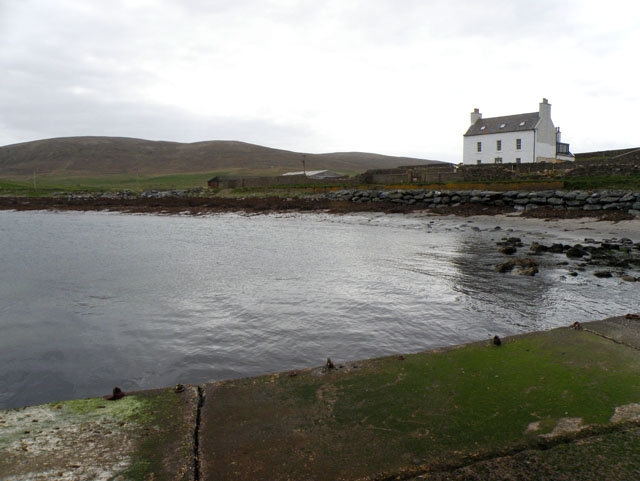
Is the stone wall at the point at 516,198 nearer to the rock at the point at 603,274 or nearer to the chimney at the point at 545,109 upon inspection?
the rock at the point at 603,274

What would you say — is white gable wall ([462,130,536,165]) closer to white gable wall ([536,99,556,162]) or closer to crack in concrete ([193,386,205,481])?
white gable wall ([536,99,556,162])

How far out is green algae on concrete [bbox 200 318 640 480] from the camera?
2285mm

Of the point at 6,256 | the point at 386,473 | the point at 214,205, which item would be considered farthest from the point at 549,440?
the point at 214,205

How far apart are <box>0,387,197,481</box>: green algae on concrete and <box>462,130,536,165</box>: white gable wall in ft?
170

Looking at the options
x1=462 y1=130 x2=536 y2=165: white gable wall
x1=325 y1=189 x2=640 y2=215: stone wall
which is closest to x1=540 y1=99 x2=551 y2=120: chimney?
x1=462 y1=130 x2=536 y2=165: white gable wall

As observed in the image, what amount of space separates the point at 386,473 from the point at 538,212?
21650 millimetres

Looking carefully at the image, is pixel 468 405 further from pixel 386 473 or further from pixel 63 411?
pixel 63 411

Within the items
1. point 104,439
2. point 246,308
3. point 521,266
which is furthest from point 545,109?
point 104,439

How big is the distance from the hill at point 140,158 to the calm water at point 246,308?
115663mm

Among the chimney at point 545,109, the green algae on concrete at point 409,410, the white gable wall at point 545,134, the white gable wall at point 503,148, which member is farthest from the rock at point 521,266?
the chimney at point 545,109

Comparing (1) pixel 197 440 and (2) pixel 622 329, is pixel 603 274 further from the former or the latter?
(1) pixel 197 440

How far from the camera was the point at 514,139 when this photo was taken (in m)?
49.2

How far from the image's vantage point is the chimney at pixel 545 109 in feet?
159

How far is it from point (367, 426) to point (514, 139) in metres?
52.8
